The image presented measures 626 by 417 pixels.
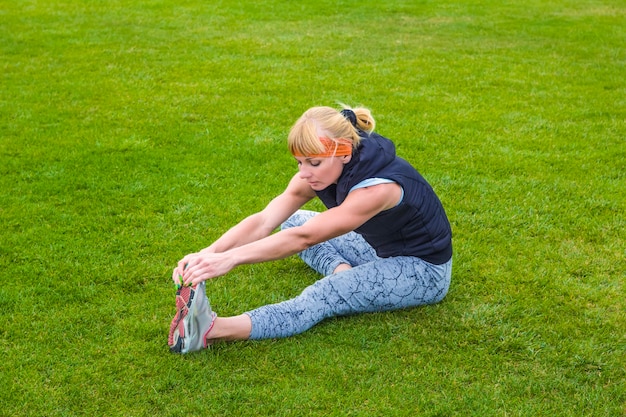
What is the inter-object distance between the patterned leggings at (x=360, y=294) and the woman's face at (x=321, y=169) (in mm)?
596

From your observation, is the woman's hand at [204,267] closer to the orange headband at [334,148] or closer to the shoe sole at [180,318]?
the shoe sole at [180,318]

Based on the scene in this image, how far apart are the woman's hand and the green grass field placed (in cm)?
53

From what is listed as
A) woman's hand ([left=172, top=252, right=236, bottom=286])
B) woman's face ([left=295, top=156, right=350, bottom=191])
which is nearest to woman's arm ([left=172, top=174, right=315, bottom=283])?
woman's face ([left=295, top=156, right=350, bottom=191])

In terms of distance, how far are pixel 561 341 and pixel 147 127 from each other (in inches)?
182

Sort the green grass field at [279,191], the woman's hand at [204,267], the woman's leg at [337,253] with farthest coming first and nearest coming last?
the woman's leg at [337,253] → the green grass field at [279,191] → the woman's hand at [204,267]

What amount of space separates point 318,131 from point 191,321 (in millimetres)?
1116

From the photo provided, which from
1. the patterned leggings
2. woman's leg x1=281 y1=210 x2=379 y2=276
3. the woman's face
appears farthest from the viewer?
woman's leg x1=281 y1=210 x2=379 y2=276

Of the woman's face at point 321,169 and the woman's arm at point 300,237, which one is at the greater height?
the woman's face at point 321,169

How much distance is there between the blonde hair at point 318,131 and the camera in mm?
3662

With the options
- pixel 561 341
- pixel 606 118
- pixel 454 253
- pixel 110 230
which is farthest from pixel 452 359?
pixel 606 118

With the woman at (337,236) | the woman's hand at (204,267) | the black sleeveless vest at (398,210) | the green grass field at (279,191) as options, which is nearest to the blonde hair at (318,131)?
the woman at (337,236)

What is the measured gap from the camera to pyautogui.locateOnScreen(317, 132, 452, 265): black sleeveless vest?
382cm

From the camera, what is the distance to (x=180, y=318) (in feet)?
12.3

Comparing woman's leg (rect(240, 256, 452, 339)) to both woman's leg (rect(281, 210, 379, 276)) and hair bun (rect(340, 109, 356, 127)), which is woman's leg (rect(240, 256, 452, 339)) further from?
hair bun (rect(340, 109, 356, 127))
